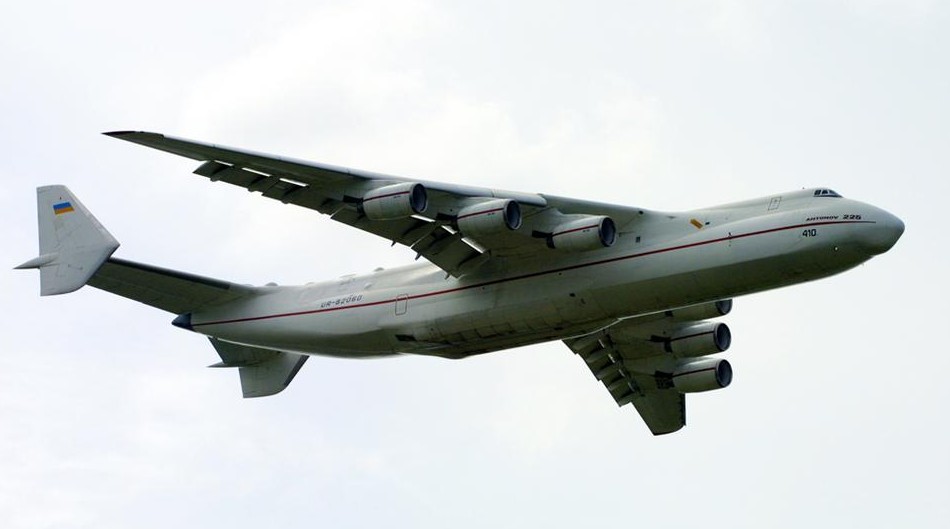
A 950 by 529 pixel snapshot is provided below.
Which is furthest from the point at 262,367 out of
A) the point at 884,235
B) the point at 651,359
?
the point at 884,235

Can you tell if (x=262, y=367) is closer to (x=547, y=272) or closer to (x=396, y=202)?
(x=547, y=272)

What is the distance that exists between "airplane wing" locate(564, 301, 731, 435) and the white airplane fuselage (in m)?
3.65

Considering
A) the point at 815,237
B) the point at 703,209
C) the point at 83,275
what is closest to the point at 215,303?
the point at 83,275

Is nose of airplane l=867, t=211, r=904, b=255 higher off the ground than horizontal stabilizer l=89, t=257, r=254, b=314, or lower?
lower

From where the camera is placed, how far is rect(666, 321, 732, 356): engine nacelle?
30.8 m

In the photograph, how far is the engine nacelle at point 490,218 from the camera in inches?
992

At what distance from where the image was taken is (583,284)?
87.1 ft

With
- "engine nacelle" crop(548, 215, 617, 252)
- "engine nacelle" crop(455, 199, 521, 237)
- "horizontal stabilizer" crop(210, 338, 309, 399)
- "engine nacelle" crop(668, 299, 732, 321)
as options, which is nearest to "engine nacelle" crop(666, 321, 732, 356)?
"engine nacelle" crop(668, 299, 732, 321)

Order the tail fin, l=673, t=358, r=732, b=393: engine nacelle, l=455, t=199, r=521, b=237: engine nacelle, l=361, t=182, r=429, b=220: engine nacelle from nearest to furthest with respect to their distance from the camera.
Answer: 1. l=361, t=182, r=429, b=220: engine nacelle
2. l=455, t=199, r=521, b=237: engine nacelle
3. the tail fin
4. l=673, t=358, r=732, b=393: engine nacelle

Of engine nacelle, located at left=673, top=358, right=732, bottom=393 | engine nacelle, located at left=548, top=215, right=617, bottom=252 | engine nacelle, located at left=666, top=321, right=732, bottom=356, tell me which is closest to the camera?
engine nacelle, located at left=548, top=215, right=617, bottom=252

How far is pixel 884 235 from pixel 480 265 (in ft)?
21.9

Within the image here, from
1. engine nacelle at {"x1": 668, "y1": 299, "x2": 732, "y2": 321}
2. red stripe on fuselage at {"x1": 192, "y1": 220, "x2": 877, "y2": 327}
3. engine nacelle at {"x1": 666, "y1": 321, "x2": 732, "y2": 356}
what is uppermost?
red stripe on fuselage at {"x1": 192, "y1": 220, "x2": 877, "y2": 327}

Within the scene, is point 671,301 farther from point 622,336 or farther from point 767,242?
point 622,336

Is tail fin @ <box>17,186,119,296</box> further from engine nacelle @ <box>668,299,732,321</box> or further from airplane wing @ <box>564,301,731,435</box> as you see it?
engine nacelle @ <box>668,299,732,321</box>
